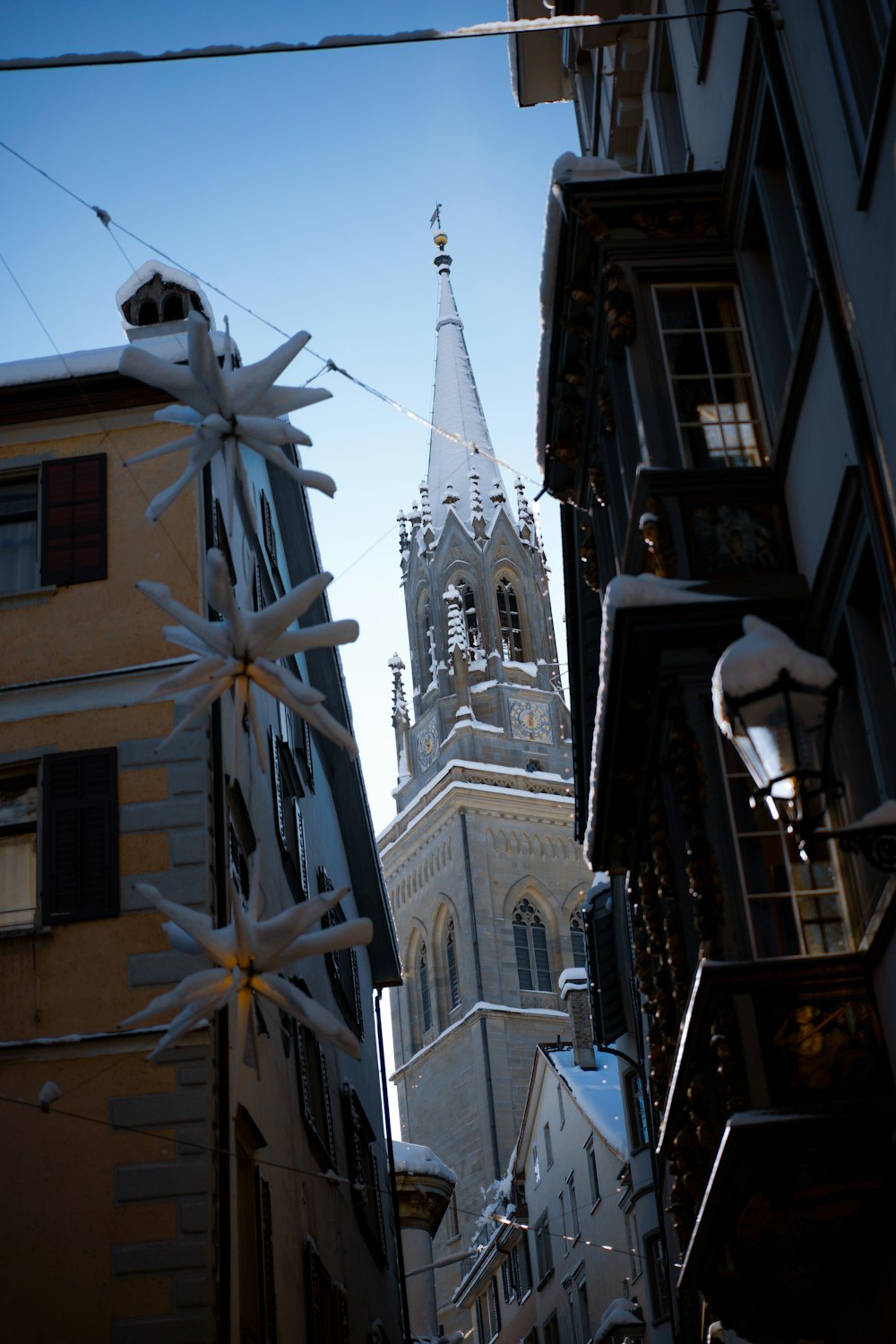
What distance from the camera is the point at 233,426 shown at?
12328mm

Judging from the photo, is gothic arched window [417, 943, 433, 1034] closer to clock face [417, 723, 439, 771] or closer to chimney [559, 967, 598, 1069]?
clock face [417, 723, 439, 771]

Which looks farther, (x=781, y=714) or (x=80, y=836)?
(x=80, y=836)

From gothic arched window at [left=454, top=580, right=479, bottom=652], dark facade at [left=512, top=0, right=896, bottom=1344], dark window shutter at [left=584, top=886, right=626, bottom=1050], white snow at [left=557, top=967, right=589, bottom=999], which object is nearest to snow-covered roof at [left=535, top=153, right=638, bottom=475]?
dark facade at [left=512, top=0, right=896, bottom=1344]

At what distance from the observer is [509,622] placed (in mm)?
86375

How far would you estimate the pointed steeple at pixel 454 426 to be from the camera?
8697 centimetres

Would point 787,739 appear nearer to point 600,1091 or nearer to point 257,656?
point 257,656

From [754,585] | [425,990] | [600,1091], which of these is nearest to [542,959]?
[425,990]

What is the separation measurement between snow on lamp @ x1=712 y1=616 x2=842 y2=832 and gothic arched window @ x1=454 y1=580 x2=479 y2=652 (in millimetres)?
76392

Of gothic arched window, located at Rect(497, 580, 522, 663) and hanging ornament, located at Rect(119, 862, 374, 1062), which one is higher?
gothic arched window, located at Rect(497, 580, 522, 663)

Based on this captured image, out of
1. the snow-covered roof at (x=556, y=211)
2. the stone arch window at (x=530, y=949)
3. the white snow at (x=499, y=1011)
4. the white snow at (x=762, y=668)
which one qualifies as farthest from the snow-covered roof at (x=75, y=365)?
the stone arch window at (x=530, y=949)

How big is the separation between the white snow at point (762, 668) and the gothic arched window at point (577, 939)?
70.7 meters

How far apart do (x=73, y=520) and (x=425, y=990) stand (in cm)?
6689

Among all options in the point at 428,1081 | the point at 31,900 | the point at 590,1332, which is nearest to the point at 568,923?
the point at 428,1081

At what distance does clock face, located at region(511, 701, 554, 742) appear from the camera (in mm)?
83062
